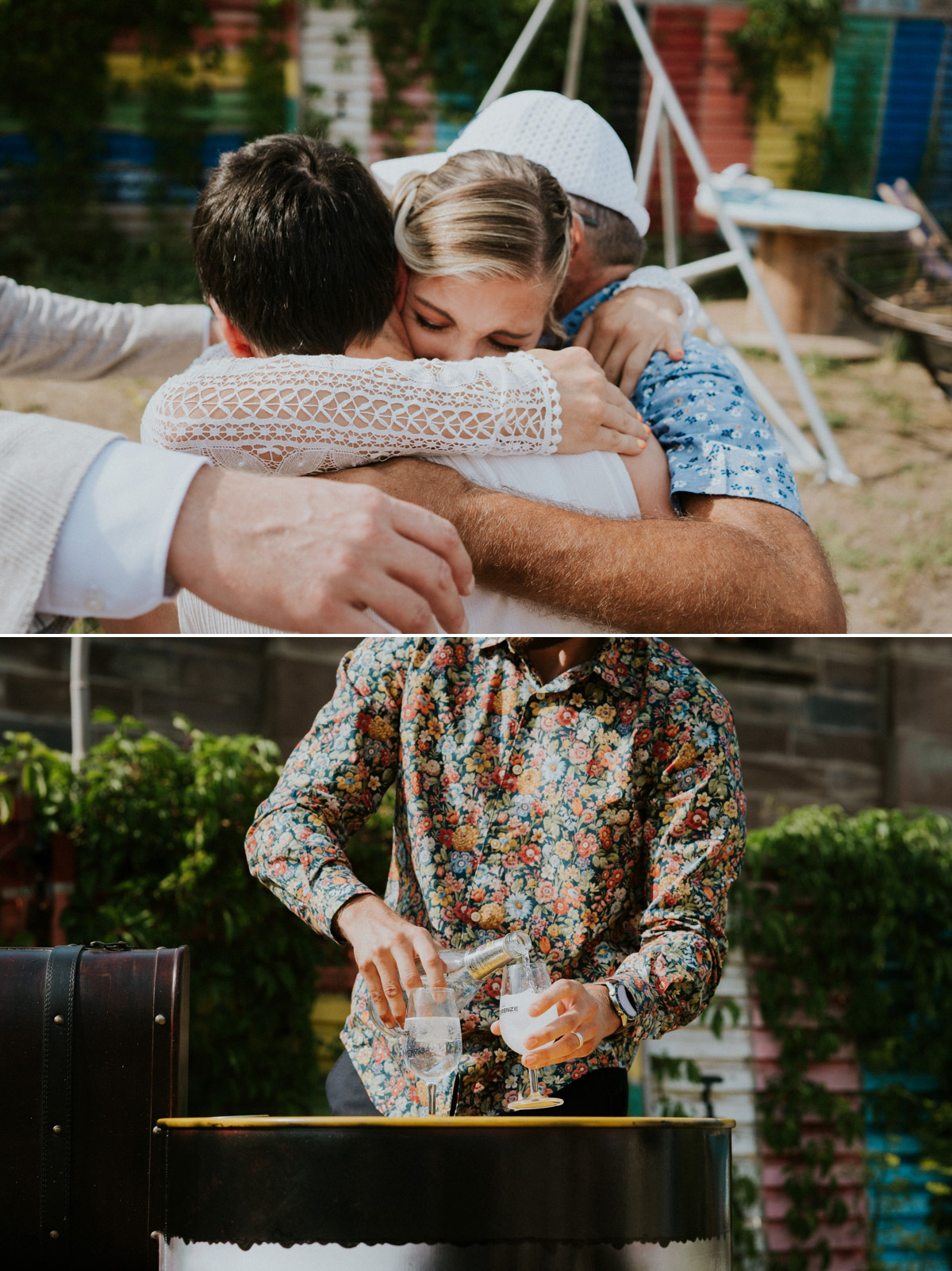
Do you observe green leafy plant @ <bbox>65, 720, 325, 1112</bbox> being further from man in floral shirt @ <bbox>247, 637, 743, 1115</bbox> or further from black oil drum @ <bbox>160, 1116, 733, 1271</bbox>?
black oil drum @ <bbox>160, 1116, 733, 1271</bbox>

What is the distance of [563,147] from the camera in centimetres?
131

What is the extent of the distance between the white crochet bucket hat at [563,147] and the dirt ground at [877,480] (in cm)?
124

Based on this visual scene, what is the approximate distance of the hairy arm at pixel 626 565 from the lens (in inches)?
34.6

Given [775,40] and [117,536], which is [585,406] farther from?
[775,40]

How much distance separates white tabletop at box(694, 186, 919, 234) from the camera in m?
4.68

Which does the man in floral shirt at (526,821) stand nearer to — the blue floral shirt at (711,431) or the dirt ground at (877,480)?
the blue floral shirt at (711,431)

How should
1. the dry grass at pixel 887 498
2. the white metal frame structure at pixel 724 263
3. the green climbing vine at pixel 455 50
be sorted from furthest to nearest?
the green climbing vine at pixel 455 50, the dry grass at pixel 887 498, the white metal frame structure at pixel 724 263

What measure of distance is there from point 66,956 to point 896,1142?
6.77 feet

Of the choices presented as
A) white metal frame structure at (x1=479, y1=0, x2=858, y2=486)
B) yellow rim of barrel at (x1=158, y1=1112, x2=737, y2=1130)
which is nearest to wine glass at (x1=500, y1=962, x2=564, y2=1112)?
yellow rim of barrel at (x1=158, y1=1112, x2=737, y2=1130)

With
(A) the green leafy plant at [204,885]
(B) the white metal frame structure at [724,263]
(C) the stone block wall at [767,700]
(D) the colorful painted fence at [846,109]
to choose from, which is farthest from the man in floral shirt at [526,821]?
(D) the colorful painted fence at [846,109]

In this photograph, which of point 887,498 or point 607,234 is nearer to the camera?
point 607,234

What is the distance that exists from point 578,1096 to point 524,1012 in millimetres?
208

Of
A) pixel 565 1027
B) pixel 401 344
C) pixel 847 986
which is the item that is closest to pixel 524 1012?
pixel 565 1027

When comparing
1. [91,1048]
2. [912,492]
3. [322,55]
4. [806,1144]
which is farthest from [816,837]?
[322,55]
